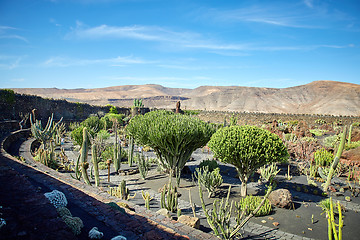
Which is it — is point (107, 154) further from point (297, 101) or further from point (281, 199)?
point (297, 101)

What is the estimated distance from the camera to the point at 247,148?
789 cm

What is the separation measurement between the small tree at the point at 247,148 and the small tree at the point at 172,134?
1192 millimetres

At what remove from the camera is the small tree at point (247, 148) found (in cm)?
784

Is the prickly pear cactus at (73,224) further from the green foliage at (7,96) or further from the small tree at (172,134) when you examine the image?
the green foliage at (7,96)

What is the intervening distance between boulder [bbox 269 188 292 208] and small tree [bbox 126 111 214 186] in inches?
136

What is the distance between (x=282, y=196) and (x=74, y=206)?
244 inches

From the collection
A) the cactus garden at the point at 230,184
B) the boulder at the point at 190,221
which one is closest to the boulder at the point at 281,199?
the cactus garden at the point at 230,184

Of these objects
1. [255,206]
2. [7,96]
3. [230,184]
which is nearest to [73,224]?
[255,206]

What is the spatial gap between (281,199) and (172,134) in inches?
169

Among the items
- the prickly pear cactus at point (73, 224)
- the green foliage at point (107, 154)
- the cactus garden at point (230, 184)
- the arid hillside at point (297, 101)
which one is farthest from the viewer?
the arid hillside at point (297, 101)

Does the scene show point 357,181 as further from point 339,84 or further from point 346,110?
point 339,84

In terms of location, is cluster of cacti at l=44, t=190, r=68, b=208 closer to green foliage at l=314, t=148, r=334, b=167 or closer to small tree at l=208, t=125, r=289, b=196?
small tree at l=208, t=125, r=289, b=196

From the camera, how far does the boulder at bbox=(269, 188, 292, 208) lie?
7402 millimetres

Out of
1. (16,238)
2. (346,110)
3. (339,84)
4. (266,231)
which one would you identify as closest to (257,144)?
(266,231)
